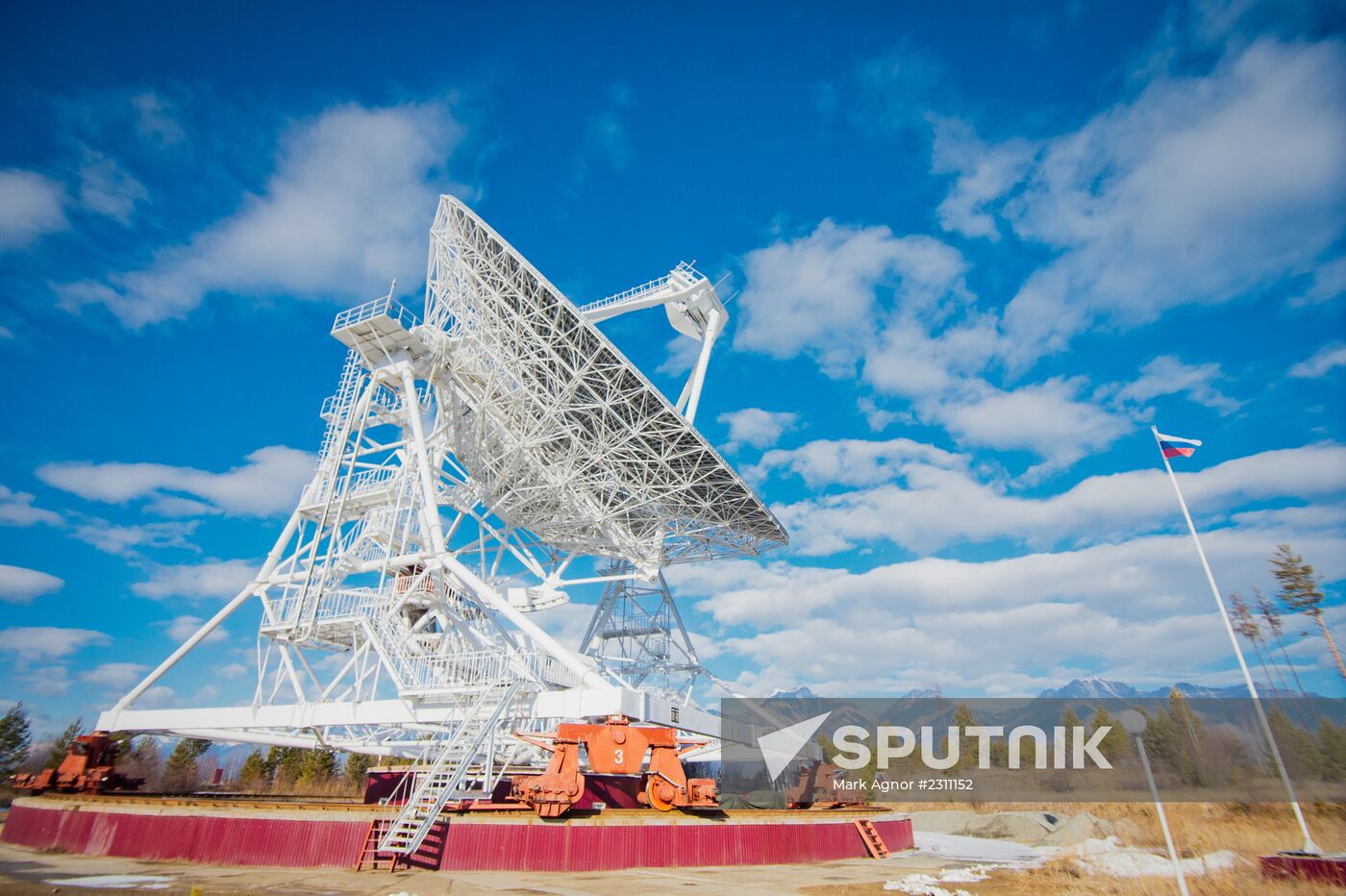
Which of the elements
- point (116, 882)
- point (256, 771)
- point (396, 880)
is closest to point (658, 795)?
point (396, 880)

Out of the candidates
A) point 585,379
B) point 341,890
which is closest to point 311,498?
point 585,379

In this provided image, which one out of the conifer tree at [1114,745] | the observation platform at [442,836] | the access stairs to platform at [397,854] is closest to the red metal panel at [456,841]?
the observation platform at [442,836]

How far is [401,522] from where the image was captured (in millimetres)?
25266

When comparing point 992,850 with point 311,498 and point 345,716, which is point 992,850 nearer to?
point 345,716

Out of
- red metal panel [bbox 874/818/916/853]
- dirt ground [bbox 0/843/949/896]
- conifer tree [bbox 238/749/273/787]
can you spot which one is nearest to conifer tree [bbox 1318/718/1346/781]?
red metal panel [bbox 874/818/916/853]

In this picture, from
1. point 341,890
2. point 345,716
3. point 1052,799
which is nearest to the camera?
point 341,890

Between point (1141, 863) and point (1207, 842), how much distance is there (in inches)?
220

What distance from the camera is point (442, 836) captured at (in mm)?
12961

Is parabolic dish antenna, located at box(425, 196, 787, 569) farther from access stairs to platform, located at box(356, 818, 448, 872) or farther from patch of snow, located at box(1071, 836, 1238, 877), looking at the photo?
patch of snow, located at box(1071, 836, 1238, 877)

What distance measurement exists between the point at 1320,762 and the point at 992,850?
2082cm

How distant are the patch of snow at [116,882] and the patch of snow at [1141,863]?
1609 centimetres

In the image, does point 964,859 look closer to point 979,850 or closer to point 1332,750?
point 979,850

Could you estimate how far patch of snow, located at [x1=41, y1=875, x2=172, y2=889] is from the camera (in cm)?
1072

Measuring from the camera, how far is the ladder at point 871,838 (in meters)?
18.2
